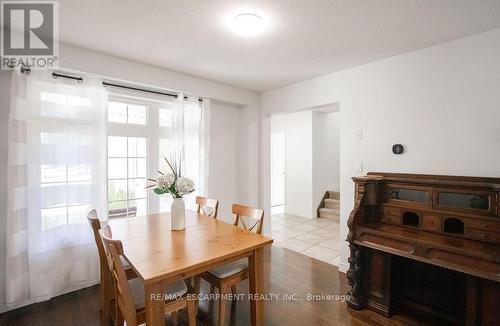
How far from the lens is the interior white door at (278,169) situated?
6.39 metres

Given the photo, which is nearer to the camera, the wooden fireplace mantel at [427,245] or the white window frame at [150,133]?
the wooden fireplace mantel at [427,245]

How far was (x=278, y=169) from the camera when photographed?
255 inches

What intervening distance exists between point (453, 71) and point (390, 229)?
1.55 m

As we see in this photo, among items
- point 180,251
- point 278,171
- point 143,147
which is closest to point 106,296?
point 180,251

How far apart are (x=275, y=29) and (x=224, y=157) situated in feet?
7.19

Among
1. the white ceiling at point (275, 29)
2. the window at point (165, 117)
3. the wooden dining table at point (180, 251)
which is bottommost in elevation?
the wooden dining table at point (180, 251)

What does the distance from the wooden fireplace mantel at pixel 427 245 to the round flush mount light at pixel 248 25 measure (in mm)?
1646

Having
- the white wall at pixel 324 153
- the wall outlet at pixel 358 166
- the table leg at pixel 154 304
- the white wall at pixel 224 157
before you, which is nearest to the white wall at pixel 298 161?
the white wall at pixel 324 153

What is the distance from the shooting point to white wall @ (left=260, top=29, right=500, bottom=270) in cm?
204

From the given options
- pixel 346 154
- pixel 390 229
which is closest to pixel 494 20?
pixel 346 154

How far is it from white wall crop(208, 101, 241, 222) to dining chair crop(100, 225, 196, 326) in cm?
206

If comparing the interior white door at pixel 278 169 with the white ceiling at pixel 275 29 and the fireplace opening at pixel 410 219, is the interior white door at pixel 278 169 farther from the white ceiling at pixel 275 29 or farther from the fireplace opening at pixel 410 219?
the fireplace opening at pixel 410 219

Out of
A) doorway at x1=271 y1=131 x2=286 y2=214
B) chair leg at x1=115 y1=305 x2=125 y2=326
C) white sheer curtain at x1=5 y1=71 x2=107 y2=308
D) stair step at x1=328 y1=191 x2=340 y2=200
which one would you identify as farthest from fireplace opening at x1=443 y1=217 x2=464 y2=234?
doorway at x1=271 y1=131 x2=286 y2=214

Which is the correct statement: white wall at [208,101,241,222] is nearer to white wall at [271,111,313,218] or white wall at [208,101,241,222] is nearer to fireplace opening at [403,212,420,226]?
white wall at [271,111,313,218]
